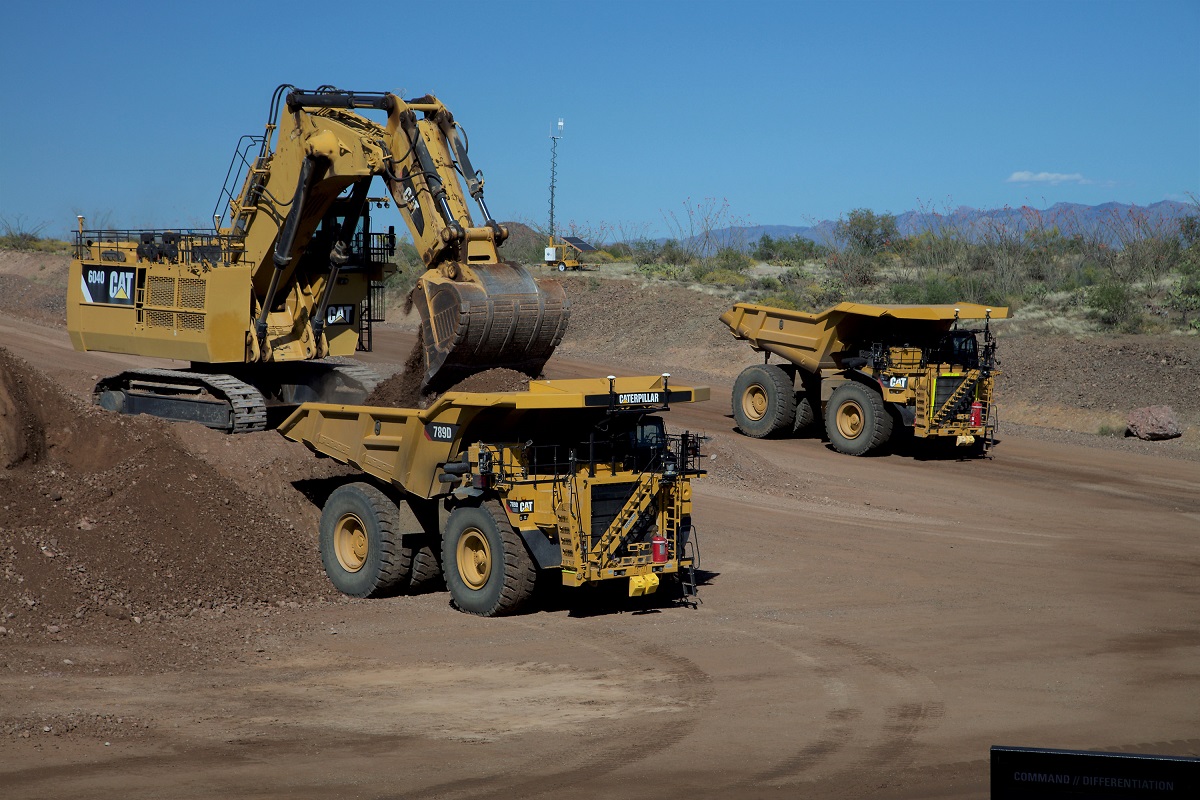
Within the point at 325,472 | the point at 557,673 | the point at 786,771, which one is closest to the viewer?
the point at 786,771

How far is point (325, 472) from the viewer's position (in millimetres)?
14984

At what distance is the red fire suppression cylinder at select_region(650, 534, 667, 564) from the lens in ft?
35.6

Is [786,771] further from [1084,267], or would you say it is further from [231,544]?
[1084,267]

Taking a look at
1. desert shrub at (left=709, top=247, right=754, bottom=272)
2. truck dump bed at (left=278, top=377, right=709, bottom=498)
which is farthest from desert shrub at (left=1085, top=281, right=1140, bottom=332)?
truck dump bed at (left=278, top=377, right=709, bottom=498)

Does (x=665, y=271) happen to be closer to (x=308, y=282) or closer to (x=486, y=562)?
(x=308, y=282)

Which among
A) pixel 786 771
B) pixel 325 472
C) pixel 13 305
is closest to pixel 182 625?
pixel 325 472

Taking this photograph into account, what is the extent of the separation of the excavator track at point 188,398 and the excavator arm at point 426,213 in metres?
1.84

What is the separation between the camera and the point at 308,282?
678 inches

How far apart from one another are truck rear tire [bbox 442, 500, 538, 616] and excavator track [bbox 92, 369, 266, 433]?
6442 millimetres

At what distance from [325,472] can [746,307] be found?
1043cm

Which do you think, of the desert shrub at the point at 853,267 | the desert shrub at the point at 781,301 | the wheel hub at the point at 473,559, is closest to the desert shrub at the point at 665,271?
the desert shrub at the point at 781,301

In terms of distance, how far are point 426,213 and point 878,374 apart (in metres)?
9.74

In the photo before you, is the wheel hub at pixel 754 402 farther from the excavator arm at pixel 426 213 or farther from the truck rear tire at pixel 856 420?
the excavator arm at pixel 426 213

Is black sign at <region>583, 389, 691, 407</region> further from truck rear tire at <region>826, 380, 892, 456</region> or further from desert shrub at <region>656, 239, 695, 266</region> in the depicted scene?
desert shrub at <region>656, 239, 695, 266</region>
